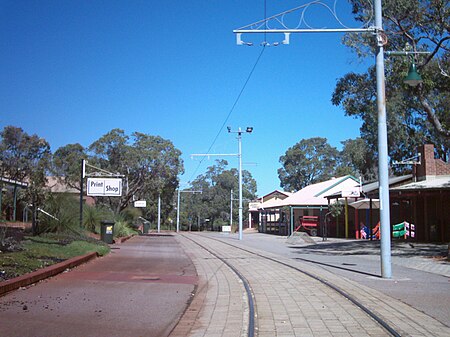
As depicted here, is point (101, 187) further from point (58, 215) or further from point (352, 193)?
point (352, 193)

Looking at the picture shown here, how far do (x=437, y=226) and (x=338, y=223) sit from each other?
13.3 m

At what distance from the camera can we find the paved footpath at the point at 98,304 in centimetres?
728

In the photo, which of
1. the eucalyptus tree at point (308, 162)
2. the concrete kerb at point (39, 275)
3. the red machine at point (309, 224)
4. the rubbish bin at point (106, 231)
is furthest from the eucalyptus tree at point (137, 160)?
the eucalyptus tree at point (308, 162)

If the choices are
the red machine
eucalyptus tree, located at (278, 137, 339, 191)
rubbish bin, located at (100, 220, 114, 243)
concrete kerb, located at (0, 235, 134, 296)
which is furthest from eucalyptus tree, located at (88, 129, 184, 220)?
eucalyptus tree, located at (278, 137, 339, 191)

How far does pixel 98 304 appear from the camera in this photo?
9133 mm

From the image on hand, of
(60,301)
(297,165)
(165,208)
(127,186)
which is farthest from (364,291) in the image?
(297,165)

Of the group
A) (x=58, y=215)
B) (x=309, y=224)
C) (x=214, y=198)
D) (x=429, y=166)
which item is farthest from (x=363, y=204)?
(x=214, y=198)

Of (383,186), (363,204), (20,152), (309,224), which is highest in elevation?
(20,152)

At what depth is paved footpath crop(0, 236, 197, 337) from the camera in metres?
7.28

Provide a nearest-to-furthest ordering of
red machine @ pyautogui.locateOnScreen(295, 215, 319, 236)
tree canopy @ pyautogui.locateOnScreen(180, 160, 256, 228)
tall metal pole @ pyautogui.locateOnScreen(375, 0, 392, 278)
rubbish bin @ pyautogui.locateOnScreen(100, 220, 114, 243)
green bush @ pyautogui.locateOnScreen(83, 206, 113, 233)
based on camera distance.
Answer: tall metal pole @ pyautogui.locateOnScreen(375, 0, 392, 278) < rubbish bin @ pyautogui.locateOnScreen(100, 220, 114, 243) < green bush @ pyautogui.locateOnScreen(83, 206, 113, 233) < red machine @ pyautogui.locateOnScreen(295, 215, 319, 236) < tree canopy @ pyautogui.locateOnScreen(180, 160, 256, 228)

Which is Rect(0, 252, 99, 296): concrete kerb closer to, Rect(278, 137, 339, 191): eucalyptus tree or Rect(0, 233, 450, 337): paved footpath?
Rect(0, 233, 450, 337): paved footpath

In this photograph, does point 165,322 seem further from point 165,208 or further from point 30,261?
point 165,208

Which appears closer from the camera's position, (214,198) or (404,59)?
(404,59)

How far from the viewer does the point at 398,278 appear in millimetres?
13547
